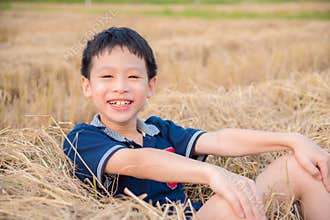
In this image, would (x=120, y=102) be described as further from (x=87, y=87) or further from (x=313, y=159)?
(x=313, y=159)

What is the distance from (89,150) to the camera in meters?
1.54

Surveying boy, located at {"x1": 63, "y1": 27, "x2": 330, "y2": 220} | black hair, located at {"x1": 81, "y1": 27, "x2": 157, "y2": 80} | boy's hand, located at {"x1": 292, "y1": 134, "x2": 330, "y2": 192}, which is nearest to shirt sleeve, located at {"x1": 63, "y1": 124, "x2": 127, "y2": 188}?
boy, located at {"x1": 63, "y1": 27, "x2": 330, "y2": 220}

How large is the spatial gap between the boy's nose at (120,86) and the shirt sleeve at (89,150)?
164 mm

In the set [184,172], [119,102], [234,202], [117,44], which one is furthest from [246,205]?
[117,44]

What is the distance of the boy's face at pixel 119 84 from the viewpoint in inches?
63.2

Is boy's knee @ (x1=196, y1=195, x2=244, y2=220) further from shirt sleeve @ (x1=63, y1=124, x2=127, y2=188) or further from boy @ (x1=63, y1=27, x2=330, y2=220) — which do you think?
shirt sleeve @ (x1=63, y1=124, x2=127, y2=188)

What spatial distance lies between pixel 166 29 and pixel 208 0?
24.3m

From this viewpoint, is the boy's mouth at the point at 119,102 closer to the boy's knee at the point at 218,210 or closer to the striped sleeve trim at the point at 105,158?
the striped sleeve trim at the point at 105,158

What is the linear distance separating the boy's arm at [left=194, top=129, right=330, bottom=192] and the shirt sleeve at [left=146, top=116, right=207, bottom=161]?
0.08 feet

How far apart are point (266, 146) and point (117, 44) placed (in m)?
0.65

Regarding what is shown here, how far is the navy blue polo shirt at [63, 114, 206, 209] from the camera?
1.51 metres

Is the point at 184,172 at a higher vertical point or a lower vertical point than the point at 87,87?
lower

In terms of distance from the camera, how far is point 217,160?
2.17 metres

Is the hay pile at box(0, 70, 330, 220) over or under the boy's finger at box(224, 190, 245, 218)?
under
